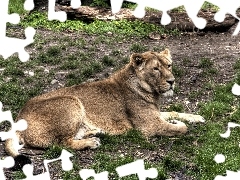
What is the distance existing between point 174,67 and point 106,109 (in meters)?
4.13

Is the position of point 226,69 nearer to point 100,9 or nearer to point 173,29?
point 173,29

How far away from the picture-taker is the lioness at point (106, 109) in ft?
30.6

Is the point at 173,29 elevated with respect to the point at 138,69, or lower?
lower

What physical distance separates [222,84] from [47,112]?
4.93 meters

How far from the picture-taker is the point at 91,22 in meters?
18.4

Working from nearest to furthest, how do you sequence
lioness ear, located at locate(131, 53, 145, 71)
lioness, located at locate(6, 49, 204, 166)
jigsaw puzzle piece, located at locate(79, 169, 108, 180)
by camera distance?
jigsaw puzzle piece, located at locate(79, 169, 108, 180), lioness, located at locate(6, 49, 204, 166), lioness ear, located at locate(131, 53, 145, 71)

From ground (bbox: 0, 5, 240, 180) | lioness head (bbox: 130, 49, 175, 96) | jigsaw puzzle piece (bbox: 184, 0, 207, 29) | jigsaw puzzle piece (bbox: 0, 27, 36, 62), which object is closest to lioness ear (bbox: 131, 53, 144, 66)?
lioness head (bbox: 130, 49, 175, 96)

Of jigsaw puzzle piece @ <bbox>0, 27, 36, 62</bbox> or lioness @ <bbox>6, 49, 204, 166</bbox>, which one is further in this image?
jigsaw puzzle piece @ <bbox>0, 27, 36, 62</bbox>

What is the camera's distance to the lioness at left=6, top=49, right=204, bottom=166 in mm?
9312

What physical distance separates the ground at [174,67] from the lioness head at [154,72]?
96 cm

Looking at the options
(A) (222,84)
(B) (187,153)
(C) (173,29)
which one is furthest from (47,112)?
(C) (173,29)

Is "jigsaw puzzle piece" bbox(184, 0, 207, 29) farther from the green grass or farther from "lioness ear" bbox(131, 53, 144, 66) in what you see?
the green grass

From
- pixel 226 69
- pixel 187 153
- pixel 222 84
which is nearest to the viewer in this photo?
pixel 187 153

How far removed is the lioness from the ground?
0.81 ft
